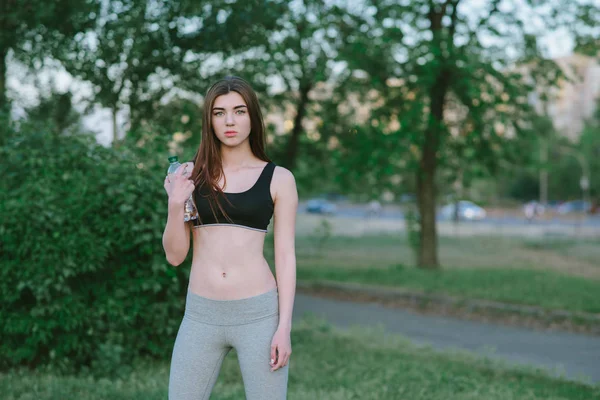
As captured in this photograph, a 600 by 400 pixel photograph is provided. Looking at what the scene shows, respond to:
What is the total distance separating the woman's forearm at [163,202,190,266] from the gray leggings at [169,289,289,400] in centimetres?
18

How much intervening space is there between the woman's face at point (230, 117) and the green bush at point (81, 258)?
8.41 feet

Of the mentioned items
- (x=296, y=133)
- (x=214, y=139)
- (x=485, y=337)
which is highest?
Answer: (x=296, y=133)

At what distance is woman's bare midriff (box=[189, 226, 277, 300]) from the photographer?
249 cm

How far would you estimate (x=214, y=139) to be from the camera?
8.70 feet

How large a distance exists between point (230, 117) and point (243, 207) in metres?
0.36

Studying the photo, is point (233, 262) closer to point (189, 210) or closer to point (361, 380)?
point (189, 210)

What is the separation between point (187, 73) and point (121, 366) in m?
4.62

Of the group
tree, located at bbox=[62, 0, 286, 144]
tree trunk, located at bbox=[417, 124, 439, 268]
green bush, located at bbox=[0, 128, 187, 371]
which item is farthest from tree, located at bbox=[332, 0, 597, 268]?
green bush, located at bbox=[0, 128, 187, 371]

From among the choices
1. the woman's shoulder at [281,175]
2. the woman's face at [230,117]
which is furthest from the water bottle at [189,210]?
the woman's shoulder at [281,175]

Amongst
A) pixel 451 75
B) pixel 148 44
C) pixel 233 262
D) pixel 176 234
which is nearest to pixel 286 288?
pixel 233 262

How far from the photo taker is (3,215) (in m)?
5.05

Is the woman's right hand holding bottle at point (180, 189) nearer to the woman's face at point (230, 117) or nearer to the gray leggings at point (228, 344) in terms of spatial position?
the woman's face at point (230, 117)

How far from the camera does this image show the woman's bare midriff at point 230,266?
8.18 feet

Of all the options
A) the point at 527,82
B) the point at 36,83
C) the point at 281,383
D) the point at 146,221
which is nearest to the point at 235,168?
the point at 281,383
